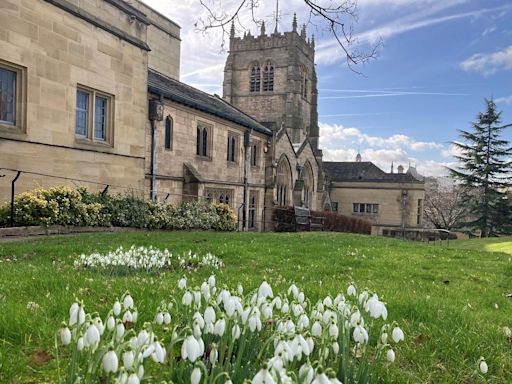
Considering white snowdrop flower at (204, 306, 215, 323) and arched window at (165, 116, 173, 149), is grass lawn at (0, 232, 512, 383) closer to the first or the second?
white snowdrop flower at (204, 306, 215, 323)

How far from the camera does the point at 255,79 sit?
61.1 m

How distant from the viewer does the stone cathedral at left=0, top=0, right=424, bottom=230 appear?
1336cm

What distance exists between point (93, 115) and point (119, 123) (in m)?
1.26

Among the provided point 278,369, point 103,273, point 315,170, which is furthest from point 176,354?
point 315,170

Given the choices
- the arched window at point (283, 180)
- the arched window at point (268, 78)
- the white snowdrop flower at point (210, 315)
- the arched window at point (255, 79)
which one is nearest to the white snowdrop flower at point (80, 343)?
the white snowdrop flower at point (210, 315)

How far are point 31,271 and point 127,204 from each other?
32.7 ft

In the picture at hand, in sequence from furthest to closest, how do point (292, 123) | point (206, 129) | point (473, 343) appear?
point (292, 123) < point (206, 129) < point (473, 343)

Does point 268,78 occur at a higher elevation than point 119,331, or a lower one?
higher

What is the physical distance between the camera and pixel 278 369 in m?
1.90

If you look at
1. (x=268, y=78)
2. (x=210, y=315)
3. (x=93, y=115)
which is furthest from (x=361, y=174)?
(x=210, y=315)

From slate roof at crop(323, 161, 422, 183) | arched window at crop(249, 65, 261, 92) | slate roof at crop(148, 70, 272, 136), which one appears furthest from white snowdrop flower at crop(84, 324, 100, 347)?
arched window at crop(249, 65, 261, 92)

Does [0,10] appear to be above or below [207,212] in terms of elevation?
above

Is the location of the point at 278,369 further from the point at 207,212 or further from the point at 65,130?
the point at 207,212

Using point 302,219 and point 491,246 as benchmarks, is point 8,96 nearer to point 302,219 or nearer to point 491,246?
point 302,219
